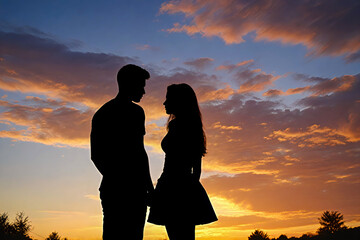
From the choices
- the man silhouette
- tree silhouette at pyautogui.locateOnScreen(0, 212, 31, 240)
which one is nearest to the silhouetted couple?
the man silhouette

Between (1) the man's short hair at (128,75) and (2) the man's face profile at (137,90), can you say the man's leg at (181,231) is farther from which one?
(1) the man's short hair at (128,75)

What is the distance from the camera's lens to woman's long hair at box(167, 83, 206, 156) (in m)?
4.87

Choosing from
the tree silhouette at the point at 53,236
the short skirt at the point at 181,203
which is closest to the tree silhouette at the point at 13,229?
the tree silhouette at the point at 53,236

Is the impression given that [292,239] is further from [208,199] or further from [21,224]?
[21,224]

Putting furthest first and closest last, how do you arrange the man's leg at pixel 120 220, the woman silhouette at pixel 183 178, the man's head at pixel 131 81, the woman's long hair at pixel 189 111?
the woman's long hair at pixel 189 111 < the woman silhouette at pixel 183 178 < the man's head at pixel 131 81 < the man's leg at pixel 120 220

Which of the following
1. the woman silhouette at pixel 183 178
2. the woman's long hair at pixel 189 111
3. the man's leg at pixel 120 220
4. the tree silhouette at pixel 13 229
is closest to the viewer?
the man's leg at pixel 120 220

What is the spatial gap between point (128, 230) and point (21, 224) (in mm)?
56038

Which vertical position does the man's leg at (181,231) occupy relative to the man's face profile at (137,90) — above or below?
below

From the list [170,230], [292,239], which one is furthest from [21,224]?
[170,230]

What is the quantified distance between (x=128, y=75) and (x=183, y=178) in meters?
1.68

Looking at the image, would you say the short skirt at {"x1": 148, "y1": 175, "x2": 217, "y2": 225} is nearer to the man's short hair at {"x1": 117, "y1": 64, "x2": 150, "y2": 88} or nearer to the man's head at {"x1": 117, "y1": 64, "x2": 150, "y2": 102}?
the man's head at {"x1": 117, "y1": 64, "x2": 150, "y2": 102}

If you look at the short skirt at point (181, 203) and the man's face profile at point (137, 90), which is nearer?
the man's face profile at point (137, 90)

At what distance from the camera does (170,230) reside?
4.67 metres

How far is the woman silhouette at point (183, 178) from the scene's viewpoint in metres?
4.66
